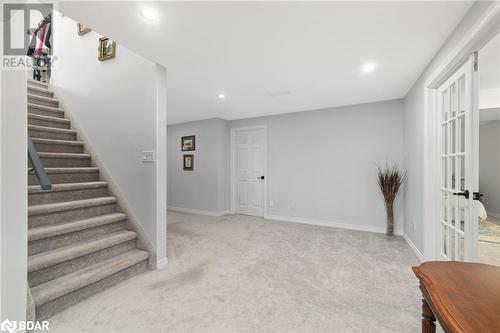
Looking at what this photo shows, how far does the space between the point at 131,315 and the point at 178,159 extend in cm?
416

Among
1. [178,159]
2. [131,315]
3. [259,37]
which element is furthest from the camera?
[178,159]

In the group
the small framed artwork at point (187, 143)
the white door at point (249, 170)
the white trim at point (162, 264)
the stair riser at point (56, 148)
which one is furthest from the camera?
the small framed artwork at point (187, 143)

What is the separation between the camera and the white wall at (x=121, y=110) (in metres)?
2.28

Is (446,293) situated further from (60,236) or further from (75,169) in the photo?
(75,169)

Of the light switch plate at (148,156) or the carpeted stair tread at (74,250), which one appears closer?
the carpeted stair tread at (74,250)

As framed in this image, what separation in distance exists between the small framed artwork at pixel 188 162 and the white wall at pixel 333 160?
1.89 m

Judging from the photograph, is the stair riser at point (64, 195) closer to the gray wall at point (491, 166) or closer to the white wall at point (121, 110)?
the white wall at point (121, 110)

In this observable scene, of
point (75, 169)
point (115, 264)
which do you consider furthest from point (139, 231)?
point (75, 169)

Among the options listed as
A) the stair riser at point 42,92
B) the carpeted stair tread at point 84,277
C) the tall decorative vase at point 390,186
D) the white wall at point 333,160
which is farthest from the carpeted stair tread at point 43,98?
the tall decorative vase at point 390,186

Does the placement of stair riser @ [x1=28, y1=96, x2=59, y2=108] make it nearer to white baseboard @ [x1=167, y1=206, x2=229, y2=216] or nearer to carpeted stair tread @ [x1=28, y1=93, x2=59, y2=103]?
carpeted stair tread @ [x1=28, y1=93, x2=59, y2=103]

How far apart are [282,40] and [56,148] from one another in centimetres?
304

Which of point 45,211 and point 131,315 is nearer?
point 131,315

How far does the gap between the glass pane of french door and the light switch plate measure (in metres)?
2.77

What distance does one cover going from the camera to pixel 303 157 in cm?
419
